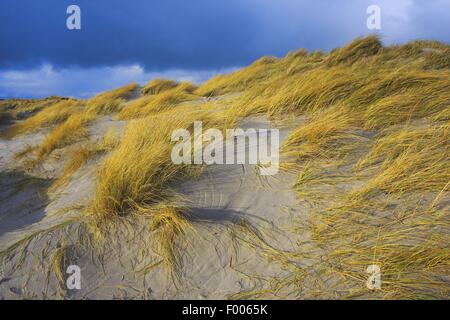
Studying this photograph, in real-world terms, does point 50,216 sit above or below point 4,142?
below

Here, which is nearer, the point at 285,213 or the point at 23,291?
the point at 23,291

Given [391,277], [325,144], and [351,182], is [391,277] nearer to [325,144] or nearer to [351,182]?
[351,182]

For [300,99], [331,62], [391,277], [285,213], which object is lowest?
[391,277]

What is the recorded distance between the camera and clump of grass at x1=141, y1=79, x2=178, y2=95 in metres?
11.4

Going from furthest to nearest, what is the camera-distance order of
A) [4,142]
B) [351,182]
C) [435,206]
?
[4,142] → [351,182] → [435,206]

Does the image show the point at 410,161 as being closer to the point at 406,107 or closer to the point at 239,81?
the point at 406,107

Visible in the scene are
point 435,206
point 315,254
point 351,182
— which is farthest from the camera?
point 351,182

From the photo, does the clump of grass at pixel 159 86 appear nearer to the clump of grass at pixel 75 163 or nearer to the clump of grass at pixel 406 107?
the clump of grass at pixel 75 163

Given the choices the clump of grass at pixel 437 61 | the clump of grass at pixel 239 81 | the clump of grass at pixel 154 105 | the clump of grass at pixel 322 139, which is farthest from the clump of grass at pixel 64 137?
the clump of grass at pixel 437 61

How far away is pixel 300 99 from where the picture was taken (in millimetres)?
4844

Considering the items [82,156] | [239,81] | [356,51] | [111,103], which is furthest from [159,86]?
[82,156]

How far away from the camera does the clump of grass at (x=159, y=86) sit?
11406 millimetres
